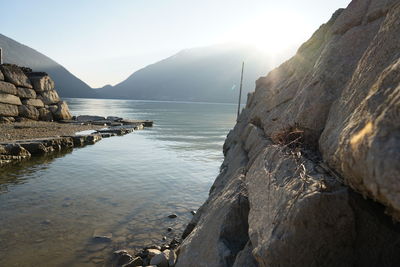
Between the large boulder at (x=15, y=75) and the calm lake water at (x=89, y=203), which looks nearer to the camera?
the calm lake water at (x=89, y=203)

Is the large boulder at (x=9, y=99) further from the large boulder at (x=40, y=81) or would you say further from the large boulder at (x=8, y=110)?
the large boulder at (x=40, y=81)

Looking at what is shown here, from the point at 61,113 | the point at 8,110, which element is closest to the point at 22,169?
the point at 8,110

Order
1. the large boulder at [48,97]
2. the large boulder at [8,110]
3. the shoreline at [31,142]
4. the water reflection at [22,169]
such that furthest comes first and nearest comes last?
the large boulder at [48,97] → the large boulder at [8,110] → the shoreline at [31,142] → the water reflection at [22,169]

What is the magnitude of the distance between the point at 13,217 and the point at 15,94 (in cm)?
3332

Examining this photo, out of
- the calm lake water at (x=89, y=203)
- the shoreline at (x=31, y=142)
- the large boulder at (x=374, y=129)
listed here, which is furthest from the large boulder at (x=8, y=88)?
the large boulder at (x=374, y=129)

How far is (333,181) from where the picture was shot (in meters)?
3.20

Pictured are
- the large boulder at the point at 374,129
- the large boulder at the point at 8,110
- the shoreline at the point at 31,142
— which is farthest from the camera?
the large boulder at the point at 8,110

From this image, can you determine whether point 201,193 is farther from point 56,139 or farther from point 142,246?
point 56,139

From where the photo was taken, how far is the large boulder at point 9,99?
36156 millimetres

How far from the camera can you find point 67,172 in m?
19.4

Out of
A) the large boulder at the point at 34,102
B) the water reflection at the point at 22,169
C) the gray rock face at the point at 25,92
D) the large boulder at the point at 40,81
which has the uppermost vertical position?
the large boulder at the point at 40,81

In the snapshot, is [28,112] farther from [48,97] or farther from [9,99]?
[48,97]

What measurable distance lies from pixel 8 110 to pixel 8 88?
9.83ft

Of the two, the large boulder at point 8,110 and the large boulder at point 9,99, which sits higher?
the large boulder at point 9,99
